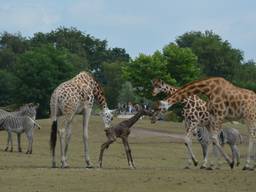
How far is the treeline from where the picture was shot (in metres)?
85.4

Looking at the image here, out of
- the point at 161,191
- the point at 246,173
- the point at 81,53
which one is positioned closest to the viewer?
the point at 161,191

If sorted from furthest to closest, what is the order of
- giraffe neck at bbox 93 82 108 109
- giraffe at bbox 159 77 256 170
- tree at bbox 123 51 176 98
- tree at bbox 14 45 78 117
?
tree at bbox 123 51 176 98 → tree at bbox 14 45 78 117 → giraffe neck at bbox 93 82 108 109 → giraffe at bbox 159 77 256 170

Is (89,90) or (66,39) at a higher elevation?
(66,39)

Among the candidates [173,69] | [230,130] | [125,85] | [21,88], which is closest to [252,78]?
[125,85]

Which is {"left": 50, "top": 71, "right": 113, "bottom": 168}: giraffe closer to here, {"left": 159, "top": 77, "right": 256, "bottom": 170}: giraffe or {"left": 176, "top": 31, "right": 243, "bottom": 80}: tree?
{"left": 159, "top": 77, "right": 256, "bottom": 170}: giraffe

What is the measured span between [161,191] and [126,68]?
78.1m

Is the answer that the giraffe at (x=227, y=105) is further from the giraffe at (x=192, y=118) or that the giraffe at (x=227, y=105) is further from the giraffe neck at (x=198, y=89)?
the giraffe at (x=192, y=118)

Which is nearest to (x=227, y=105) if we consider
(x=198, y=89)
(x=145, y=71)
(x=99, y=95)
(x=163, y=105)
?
(x=198, y=89)

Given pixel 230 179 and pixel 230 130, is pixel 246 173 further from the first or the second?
pixel 230 130

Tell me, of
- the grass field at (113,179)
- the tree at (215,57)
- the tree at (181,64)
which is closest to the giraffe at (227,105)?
the grass field at (113,179)

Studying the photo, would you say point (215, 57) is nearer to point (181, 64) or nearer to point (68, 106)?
point (181, 64)

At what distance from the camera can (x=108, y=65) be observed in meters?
132

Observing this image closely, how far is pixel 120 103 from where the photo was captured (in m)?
108

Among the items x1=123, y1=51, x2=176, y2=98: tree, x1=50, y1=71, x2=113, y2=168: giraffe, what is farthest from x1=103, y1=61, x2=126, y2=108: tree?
x1=50, y1=71, x2=113, y2=168: giraffe
